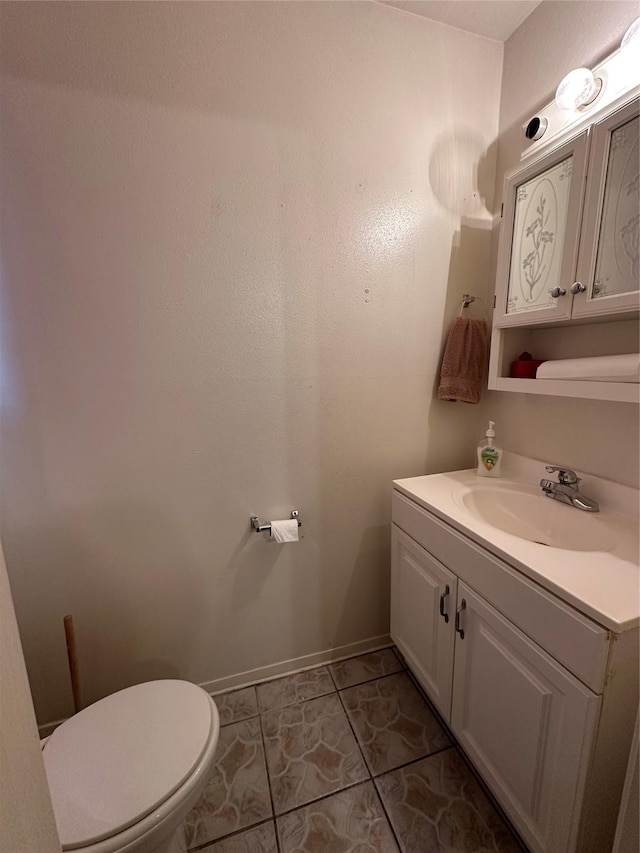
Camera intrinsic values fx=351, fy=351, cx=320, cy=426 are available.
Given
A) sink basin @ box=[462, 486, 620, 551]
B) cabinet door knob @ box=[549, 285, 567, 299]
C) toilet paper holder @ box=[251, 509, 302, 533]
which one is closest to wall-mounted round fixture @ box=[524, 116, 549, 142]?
cabinet door knob @ box=[549, 285, 567, 299]

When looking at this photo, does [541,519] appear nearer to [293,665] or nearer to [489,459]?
[489,459]

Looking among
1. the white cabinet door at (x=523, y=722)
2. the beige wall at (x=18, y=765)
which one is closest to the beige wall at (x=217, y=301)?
the white cabinet door at (x=523, y=722)

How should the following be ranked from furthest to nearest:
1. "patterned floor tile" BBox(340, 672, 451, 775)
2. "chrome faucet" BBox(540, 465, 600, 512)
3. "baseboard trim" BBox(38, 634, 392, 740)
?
"baseboard trim" BBox(38, 634, 392, 740)
"patterned floor tile" BBox(340, 672, 451, 775)
"chrome faucet" BBox(540, 465, 600, 512)

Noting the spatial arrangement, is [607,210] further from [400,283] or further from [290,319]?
[290,319]

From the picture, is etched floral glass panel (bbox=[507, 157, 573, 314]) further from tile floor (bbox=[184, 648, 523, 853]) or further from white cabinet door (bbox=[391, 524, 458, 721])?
tile floor (bbox=[184, 648, 523, 853])

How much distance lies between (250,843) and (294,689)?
478 mm

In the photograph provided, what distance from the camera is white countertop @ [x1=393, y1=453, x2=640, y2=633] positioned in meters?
0.68

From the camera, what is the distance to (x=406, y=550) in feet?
4.31

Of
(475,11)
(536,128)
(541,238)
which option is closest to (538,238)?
(541,238)

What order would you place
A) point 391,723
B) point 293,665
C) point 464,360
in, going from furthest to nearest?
point 293,665
point 464,360
point 391,723

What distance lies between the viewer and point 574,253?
38.1 inches

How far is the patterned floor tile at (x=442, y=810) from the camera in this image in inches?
37.6

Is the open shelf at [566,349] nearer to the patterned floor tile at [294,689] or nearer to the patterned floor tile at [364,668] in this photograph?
the patterned floor tile at [364,668]

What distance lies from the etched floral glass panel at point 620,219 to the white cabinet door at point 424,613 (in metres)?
0.91
